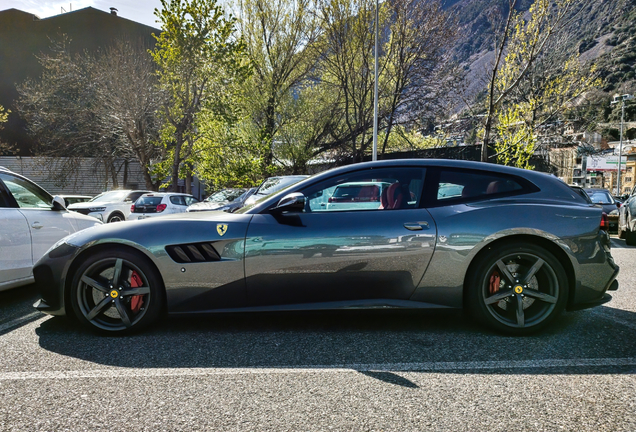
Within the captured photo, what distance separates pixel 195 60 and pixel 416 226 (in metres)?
18.9

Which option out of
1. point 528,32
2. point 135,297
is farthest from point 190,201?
point 528,32

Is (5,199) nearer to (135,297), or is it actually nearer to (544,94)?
(135,297)

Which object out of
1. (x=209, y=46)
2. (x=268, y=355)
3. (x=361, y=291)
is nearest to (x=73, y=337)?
(x=268, y=355)

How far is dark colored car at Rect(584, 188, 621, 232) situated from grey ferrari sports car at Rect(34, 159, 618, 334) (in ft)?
38.1

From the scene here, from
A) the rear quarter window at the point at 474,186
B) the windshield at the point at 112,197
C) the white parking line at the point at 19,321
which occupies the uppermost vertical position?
the rear quarter window at the point at 474,186

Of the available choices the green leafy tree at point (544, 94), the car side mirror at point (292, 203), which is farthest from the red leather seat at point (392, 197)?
the green leafy tree at point (544, 94)

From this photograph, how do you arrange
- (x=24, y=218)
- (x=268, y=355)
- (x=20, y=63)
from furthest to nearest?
(x=20, y=63) < (x=24, y=218) < (x=268, y=355)

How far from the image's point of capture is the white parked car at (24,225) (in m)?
4.48

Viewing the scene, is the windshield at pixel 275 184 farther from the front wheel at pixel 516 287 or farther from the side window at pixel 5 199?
the front wheel at pixel 516 287

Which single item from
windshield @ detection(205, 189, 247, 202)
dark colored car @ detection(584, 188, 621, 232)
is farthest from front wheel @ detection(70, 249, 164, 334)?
dark colored car @ detection(584, 188, 621, 232)

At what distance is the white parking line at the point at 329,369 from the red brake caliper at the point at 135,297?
755 millimetres

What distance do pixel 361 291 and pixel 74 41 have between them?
44.9 m

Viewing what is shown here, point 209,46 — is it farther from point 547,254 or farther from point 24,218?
point 547,254

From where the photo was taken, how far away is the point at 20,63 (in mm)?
38812
